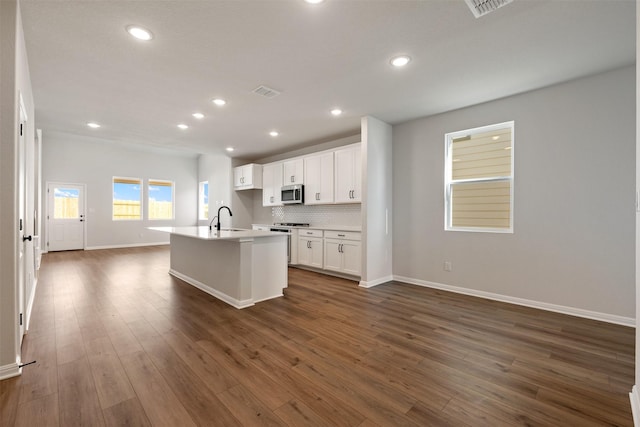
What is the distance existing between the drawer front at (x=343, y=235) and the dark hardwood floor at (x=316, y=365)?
1.30m

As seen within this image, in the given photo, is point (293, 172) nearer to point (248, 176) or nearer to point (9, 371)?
point (248, 176)

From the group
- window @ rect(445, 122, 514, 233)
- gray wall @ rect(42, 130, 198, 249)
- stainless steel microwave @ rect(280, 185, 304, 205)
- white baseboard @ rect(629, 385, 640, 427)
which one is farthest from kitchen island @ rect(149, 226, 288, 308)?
gray wall @ rect(42, 130, 198, 249)

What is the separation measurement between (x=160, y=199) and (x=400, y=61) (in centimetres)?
902

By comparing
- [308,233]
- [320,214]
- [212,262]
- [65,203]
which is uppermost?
[65,203]

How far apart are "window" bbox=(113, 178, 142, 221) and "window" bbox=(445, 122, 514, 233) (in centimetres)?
892

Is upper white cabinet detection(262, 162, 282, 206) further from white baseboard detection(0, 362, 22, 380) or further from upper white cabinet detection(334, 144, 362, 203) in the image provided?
white baseboard detection(0, 362, 22, 380)

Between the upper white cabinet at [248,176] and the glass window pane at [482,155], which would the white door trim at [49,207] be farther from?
the glass window pane at [482,155]

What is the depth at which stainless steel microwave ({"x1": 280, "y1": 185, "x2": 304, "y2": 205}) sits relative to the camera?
19.3ft

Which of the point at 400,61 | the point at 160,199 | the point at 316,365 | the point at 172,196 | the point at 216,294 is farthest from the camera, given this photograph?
the point at 172,196

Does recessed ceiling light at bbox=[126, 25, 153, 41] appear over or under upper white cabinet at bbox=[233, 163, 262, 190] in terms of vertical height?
over

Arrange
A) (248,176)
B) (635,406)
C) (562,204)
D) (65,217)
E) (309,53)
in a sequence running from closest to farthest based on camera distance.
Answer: (635,406), (309,53), (562,204), (248,176), (65,217)

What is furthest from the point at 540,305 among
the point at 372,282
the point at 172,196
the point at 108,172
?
the point at 108,172

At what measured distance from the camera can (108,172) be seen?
27.3ft

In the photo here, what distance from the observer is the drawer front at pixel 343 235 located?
186 inches
